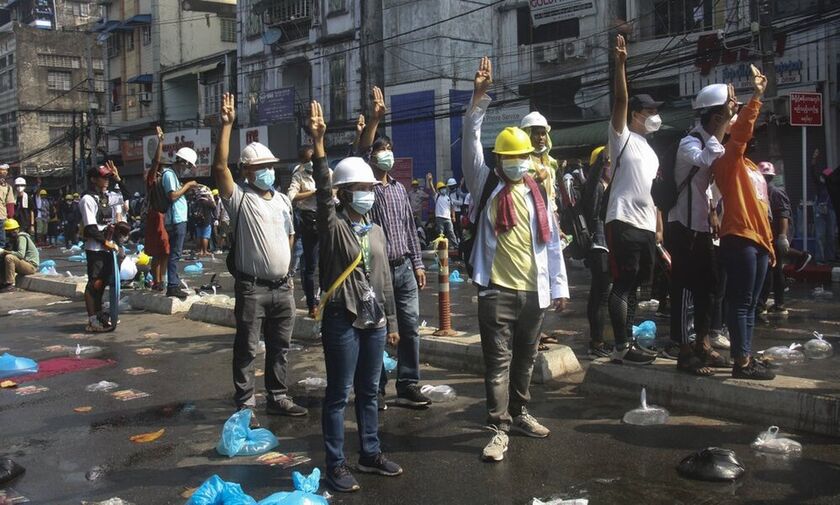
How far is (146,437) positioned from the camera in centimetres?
543

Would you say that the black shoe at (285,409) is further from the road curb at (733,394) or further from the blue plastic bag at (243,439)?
the road curb at (733,394)

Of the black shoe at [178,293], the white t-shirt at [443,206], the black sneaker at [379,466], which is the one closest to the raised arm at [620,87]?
the black sneaker at [379,466]

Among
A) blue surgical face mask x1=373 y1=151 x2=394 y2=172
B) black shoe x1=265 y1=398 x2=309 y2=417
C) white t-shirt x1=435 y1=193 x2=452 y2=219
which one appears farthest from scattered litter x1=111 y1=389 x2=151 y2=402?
white t-shirt x1=435 y1=193 x2=452 y2=219

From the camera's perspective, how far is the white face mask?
482cm

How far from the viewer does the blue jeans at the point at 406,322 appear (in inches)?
230

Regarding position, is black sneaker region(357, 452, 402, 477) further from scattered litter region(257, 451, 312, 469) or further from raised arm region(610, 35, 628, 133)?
raised arm region(610, 35, 628, 133)

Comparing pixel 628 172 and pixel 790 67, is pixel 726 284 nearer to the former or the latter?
pixel 628 172

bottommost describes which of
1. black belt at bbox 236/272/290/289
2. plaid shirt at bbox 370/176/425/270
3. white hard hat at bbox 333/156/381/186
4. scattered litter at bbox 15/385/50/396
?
scattered litter at bbox 15/385/50/396

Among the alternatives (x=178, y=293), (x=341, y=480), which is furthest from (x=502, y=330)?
(x=178, y=293)

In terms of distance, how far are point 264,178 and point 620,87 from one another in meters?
2.52

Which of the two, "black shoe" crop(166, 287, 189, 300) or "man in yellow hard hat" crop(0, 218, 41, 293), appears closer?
"black shoe" crop(166, 287, 189, 300)

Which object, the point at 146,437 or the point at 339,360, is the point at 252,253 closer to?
the point at 146,437

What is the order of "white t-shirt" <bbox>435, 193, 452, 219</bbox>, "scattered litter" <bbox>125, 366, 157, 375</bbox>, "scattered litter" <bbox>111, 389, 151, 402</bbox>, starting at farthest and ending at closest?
"white t-shirt" <bbox>435, 193, 452, 219</bbox>
"scattered litter" <bbox>125, 366, 157, 375</bbox>
"scattered litter" <bbox>111, 389, 151, 402</bbox>

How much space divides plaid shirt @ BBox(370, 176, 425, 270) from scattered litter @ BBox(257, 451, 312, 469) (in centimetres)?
158
